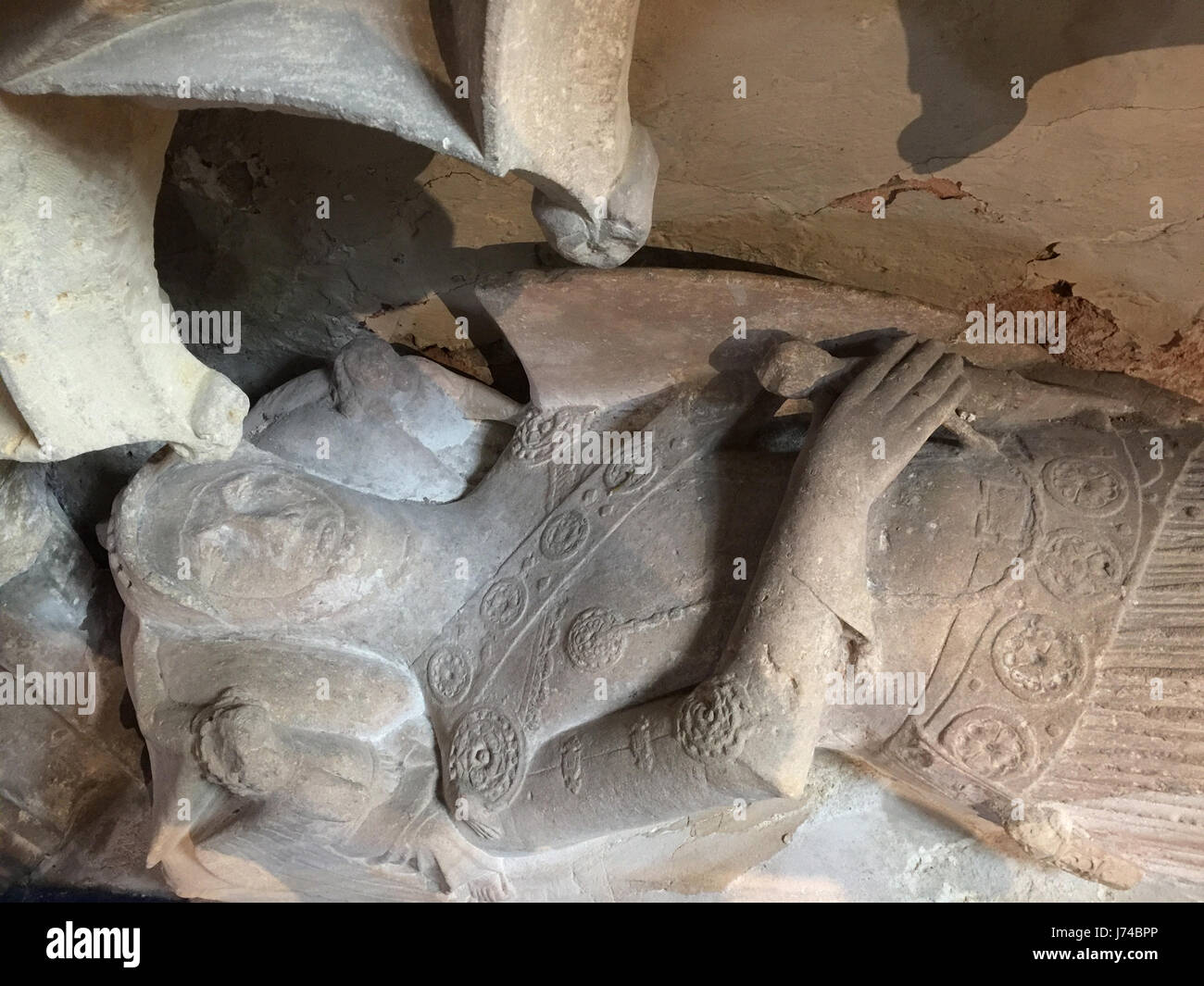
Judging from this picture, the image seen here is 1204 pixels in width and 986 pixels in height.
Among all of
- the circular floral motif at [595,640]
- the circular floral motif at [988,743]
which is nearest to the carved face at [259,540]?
the circular floral motif at [595,640]

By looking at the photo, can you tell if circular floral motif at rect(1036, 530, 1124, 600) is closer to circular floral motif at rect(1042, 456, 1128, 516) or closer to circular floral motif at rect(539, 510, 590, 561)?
circular floral motif at rect(1042, 456, 1128, 516)

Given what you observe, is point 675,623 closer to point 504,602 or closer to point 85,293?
point 504,602

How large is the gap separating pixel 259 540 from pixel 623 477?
93 cm

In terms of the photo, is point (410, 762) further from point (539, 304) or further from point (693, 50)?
point (693, 50)

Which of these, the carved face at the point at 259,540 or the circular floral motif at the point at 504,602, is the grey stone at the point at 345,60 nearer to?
the carved face at the point at 259,540

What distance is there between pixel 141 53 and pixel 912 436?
1631 millimetres

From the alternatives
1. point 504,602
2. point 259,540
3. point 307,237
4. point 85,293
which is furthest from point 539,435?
point 85,293

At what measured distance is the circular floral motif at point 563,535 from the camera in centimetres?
268

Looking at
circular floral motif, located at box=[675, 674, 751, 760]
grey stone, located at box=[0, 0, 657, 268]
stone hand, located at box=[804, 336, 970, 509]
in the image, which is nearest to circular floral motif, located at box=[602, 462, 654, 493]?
stone hand, located at box=[804, 336, 970, 509]

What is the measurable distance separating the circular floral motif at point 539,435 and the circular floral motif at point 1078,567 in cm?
127

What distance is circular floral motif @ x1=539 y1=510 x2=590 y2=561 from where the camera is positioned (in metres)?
2.68

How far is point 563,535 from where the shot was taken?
2.71m

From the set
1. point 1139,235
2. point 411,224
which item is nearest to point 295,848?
point 411,224

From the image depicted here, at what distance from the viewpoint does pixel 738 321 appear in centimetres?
257
